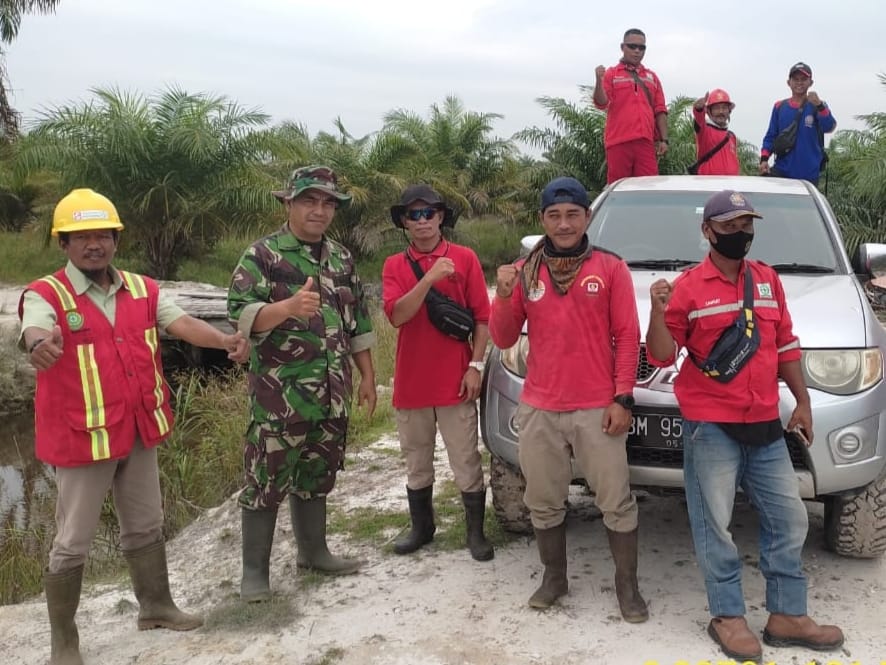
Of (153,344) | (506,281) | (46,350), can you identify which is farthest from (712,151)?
(46,350)

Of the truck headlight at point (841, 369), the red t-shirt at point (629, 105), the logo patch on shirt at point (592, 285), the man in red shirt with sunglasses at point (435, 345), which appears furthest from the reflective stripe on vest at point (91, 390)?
the red t-shirt at point (629, 105)

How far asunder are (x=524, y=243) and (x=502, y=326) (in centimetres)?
112

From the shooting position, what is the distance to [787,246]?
4.44 meters

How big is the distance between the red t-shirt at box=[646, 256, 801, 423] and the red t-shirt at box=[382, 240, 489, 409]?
3.42 ft

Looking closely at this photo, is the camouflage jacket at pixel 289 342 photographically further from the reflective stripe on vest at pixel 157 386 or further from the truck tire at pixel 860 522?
the truck tire at pixel 860 522

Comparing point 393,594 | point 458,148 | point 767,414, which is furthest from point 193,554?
point 458,148

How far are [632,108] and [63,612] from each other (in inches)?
235

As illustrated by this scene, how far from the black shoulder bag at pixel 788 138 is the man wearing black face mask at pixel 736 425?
16.8 ft

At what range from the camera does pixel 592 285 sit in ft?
10.9

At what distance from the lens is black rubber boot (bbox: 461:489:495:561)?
4141 millimetres

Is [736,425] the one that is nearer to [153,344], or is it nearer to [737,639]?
[737,639]

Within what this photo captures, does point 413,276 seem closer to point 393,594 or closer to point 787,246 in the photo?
point 393,594

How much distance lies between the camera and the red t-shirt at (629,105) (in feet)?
24.2

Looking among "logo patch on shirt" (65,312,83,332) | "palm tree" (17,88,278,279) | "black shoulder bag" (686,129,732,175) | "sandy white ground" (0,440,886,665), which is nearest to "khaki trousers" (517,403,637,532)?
"sandy white ground" (0,440,886,665)
